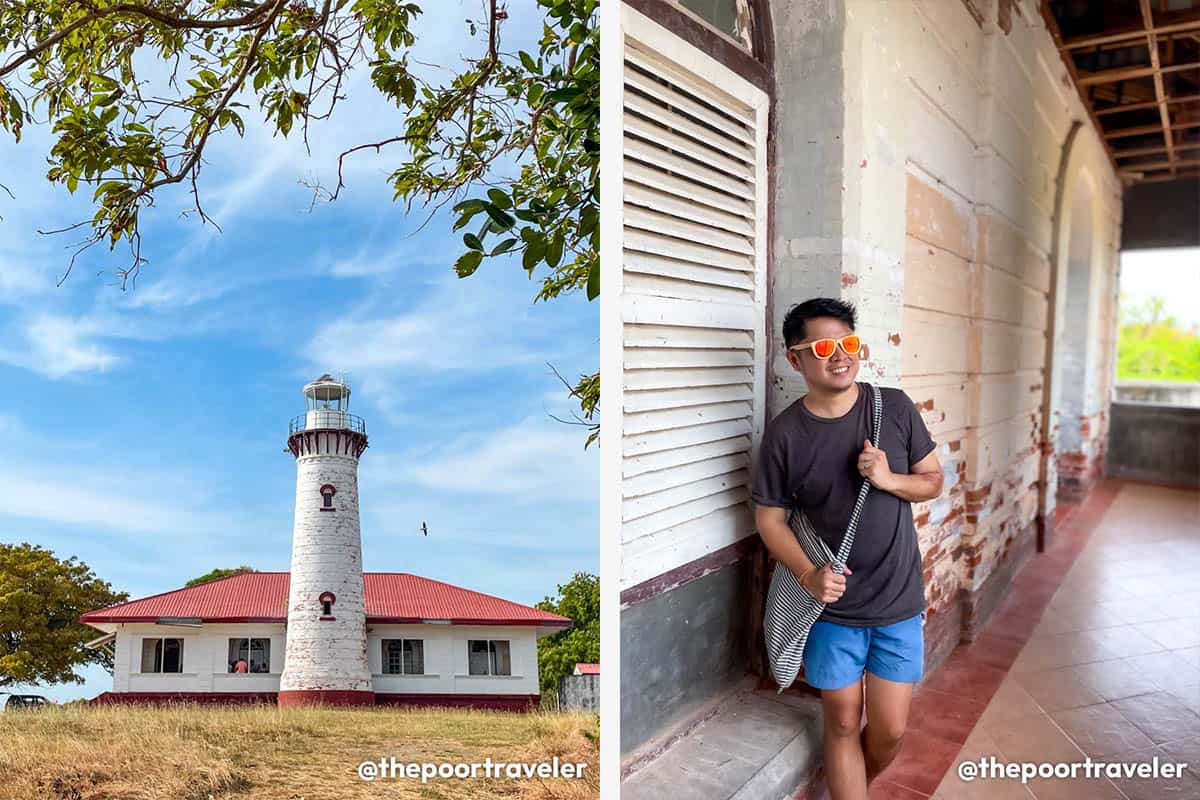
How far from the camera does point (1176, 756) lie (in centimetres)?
261

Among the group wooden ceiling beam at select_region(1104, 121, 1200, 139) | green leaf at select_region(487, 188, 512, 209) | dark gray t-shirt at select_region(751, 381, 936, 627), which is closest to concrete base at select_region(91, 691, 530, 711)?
dark gray t-shirt at select_region(751, 381, 936, 627)

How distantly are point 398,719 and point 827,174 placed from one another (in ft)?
6.13

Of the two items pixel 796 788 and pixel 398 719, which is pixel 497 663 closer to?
pixel 398 719

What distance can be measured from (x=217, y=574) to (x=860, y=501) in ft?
5.13

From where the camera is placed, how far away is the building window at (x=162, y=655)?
1893 millimetres

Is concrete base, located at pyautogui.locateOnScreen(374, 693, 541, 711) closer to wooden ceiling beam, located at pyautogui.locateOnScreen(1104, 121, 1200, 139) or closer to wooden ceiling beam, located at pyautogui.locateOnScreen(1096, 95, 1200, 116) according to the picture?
wooden ceiling beam, located at pyautogui.locateOnScreen(1096, 95, 1200, 116)

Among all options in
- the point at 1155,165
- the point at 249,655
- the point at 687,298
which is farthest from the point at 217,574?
the point at 1155,165

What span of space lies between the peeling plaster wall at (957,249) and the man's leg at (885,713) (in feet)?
2.58

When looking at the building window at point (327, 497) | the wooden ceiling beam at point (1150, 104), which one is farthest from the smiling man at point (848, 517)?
the wooden ceiling beam at point (1150, 104)

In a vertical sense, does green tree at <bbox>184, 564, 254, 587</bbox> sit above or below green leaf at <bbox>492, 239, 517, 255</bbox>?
below

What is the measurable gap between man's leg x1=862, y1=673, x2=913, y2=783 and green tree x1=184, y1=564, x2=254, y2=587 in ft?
5.32

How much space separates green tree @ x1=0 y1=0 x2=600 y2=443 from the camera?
178 cm

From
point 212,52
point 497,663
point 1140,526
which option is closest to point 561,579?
point 497,663

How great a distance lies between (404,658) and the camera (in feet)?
6.88
